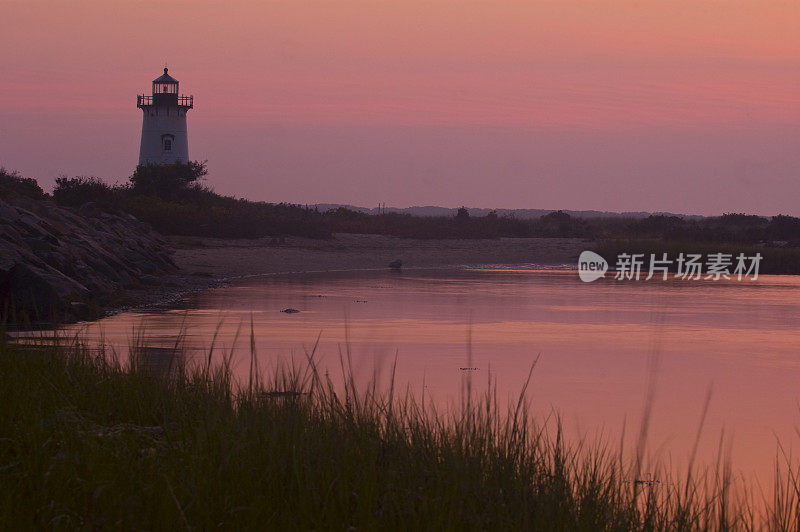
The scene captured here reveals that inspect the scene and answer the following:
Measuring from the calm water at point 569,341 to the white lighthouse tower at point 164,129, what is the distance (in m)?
31.9

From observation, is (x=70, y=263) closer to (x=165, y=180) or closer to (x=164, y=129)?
(x=165, y=180)

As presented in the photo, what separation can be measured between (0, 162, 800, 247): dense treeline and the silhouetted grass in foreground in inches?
947

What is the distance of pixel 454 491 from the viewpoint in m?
4.61

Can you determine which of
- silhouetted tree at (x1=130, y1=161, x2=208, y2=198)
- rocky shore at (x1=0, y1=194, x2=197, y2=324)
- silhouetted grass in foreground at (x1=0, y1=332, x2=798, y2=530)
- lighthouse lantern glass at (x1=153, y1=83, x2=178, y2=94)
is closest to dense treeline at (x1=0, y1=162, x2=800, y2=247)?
silhouetted tree at (x1=130, y1=161, x2=208, y2=198)

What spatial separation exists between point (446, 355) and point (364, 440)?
747 cm

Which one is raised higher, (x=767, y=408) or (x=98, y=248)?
(x=98, y=248)

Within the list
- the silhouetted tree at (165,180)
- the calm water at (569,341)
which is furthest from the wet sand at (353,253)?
the silhouetted tree at (165,180)

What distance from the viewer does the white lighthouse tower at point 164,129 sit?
182ft

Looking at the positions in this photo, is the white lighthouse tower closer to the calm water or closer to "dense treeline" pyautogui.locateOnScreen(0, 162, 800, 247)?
"dense treeline" pyautogui.locateOnScreen(0, 162, 800, 247)

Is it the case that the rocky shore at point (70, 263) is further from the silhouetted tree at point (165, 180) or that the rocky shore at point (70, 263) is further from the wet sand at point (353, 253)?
the silhouetted tree at point (165, 180)

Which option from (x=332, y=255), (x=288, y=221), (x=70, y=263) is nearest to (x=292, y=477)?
(x=70, y=263)

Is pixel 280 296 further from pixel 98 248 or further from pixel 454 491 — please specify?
pixel 454 491

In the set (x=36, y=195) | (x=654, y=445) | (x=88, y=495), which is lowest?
(x=654, y=445)

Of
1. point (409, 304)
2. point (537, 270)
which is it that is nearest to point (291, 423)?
point (409, 304)
